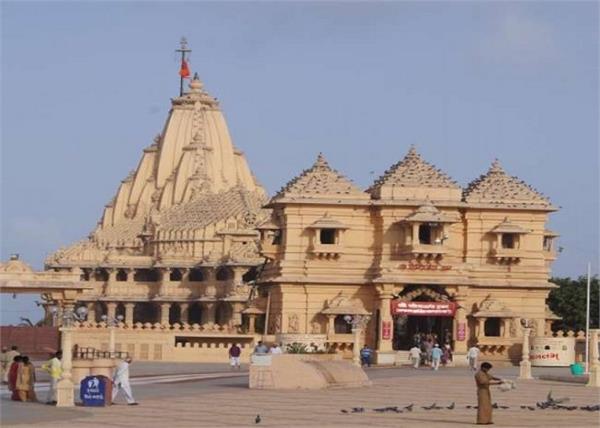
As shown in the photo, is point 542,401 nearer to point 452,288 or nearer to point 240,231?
point 452,288

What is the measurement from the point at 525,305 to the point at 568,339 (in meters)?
5.41

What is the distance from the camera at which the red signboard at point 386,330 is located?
67938 mm

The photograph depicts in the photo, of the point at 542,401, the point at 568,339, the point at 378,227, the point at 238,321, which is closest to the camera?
the point at 542,401

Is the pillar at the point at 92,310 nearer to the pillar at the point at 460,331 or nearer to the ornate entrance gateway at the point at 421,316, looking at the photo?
the ornate entrance gateway at the point at 421,316

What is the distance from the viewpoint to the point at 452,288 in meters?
69.3

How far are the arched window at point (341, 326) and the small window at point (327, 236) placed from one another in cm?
292

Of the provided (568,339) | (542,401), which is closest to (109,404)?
(542,401)

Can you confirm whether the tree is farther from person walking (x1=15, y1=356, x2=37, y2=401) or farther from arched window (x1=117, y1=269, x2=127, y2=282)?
person walking (x1=15, y1=356, x2=37, y2=401)

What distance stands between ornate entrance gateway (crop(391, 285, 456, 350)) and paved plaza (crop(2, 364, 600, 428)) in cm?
1719

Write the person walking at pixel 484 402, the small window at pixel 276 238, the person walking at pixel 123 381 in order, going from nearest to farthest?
the person walking at pixel 484 402 < the person walking at pixel 123 381 < the small window at pixel 276 238

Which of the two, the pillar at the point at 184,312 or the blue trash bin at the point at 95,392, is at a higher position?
the pillar at the point at 184,312

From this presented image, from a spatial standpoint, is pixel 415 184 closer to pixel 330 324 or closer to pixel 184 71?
pixel 330 324

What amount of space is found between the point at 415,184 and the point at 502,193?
3640 millimetres

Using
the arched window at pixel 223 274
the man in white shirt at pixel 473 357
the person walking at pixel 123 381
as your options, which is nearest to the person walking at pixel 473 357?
the man in white shirt at pixel 473 357
